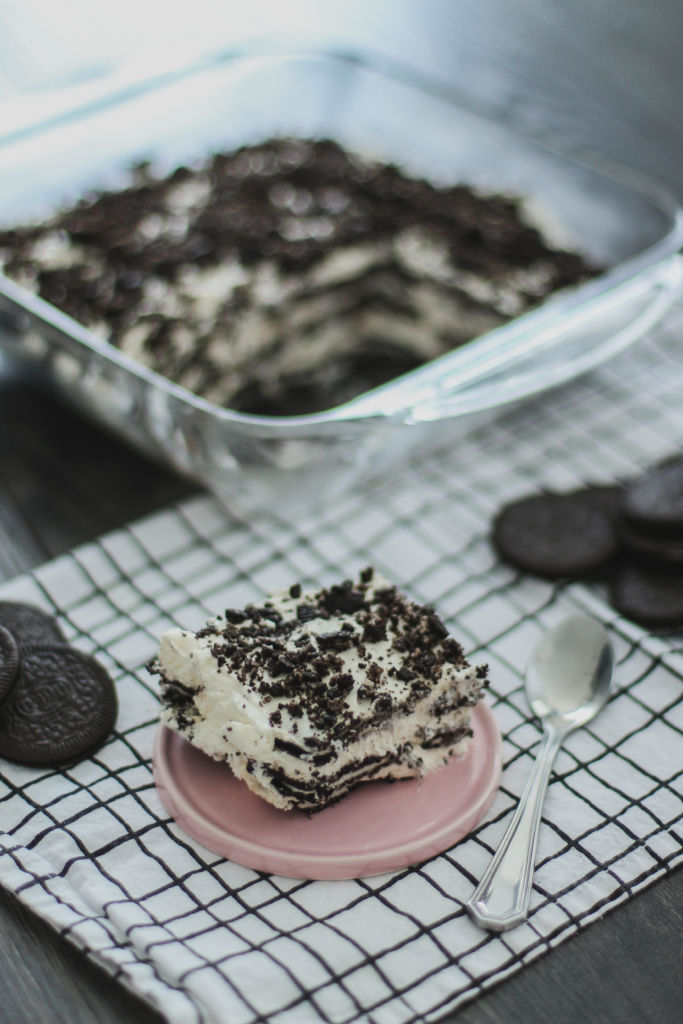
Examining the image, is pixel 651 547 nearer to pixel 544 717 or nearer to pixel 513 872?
pixel 544 717

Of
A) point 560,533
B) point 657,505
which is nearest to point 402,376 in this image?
point 560,533

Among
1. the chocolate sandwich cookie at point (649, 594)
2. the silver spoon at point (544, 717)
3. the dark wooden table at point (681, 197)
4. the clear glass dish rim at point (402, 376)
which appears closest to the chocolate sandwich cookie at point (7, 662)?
the dark wooden table at point (681, 197)

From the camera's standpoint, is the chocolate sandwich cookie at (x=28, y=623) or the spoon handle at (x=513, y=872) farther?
the chocolate sandwich cookie at (x=28, y=623)

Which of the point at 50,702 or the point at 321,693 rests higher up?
the point at 321,693

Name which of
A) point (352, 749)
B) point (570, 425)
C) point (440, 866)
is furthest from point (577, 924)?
point (570, 425)

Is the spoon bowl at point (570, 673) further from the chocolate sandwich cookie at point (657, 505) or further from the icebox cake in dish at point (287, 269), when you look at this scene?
the icebox cake in dish at point (287, 269)

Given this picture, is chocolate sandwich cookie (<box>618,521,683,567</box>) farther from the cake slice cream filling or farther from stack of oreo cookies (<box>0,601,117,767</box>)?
stack of oreo cookies (<box>0,601,117,767</box>)

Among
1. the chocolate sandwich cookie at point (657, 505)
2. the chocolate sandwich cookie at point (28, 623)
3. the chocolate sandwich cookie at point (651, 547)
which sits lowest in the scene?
the chocolate sandwich cookie at point (28, 623)
